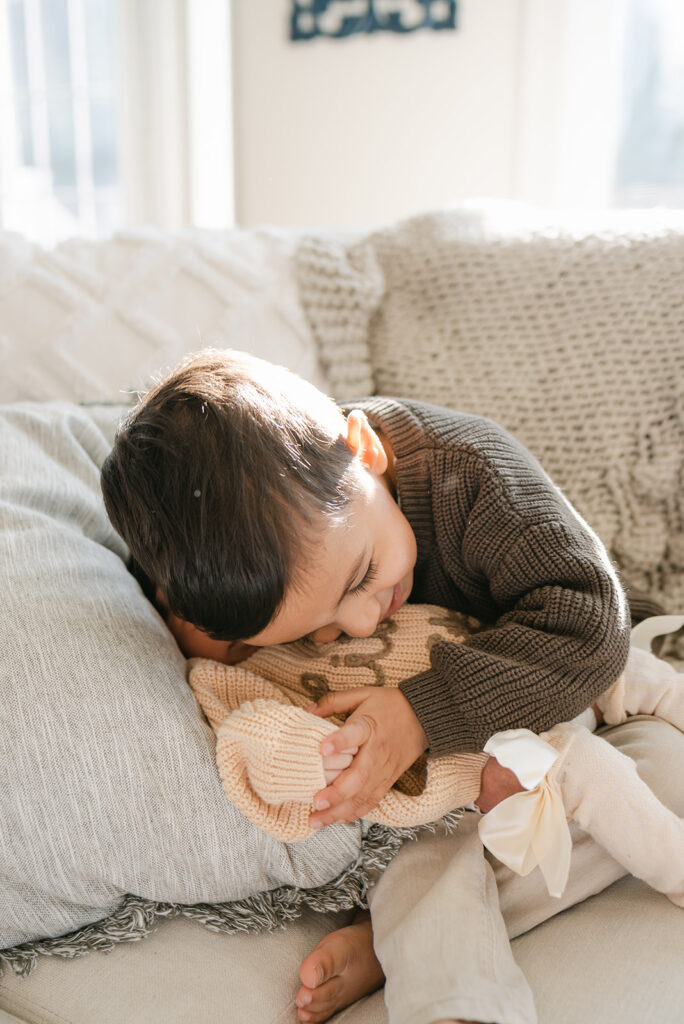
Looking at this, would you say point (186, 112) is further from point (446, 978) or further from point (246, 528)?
point (446, 978)

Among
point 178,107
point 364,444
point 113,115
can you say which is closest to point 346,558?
point 364,444

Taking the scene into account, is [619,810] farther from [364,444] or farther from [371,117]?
[371,117]

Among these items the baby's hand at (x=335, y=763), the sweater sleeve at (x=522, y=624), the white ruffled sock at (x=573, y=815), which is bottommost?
the white ruffled sock at (x=573, y=815)

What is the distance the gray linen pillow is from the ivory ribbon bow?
0.42ft

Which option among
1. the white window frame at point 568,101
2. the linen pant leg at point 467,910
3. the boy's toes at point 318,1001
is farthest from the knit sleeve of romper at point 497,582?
Answer: the white window frame at point 568,101

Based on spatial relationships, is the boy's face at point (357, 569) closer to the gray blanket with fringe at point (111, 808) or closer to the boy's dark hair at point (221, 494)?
the boy's dark hair at point (221, 494)

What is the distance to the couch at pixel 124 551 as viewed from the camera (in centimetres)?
70

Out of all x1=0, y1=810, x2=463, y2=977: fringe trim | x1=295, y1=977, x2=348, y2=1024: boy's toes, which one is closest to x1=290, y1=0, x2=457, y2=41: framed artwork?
x1=0, y1=810, x2=463, y2=977: fringe trim

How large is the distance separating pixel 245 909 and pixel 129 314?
0.78m

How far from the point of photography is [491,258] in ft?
3.84

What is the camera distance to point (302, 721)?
2.45ft

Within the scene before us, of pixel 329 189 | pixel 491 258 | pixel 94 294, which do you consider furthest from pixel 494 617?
pixel 329 189

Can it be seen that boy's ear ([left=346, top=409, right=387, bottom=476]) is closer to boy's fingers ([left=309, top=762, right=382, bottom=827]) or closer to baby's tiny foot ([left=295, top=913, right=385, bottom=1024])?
boy's fingers ([left=309, top=762, right=382, bottom=827])

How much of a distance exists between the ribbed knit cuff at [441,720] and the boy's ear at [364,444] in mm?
215
